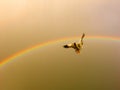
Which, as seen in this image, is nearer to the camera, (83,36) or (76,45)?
(76,45)

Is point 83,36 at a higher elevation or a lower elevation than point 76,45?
higher
